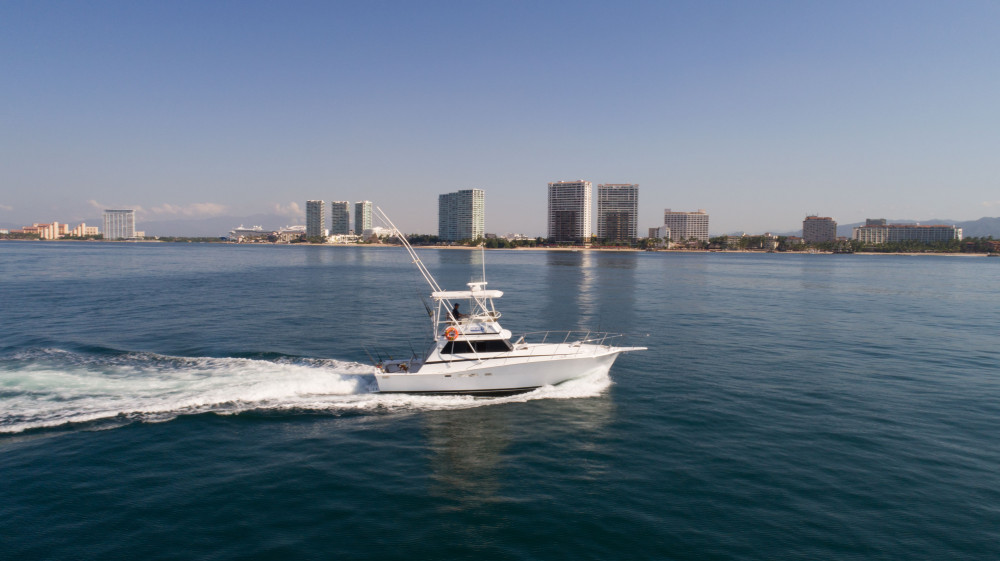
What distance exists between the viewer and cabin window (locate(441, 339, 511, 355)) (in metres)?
19.6

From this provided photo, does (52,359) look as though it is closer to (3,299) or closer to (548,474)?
(548,474)

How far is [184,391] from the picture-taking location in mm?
19438

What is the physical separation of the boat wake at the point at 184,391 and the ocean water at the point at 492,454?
125 mm

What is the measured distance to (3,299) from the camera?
44.5m

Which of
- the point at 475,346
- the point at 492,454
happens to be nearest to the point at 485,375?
the point at 475,346

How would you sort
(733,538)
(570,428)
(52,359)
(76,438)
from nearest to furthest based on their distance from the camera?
(733,538) → (76,438) → (570,428) → (52,359)

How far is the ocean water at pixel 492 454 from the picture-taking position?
35.7 ft

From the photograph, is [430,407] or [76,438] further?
[430,407]

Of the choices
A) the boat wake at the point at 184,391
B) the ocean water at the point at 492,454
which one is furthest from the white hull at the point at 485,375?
the ocean water at the point at 492,454

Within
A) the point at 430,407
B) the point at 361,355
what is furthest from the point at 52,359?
the point at 430,407

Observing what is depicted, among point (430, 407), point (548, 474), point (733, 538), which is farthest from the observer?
point (430, 407)

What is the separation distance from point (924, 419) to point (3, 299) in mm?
64448

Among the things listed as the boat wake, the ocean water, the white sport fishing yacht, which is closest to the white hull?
the white sport fishing yacht

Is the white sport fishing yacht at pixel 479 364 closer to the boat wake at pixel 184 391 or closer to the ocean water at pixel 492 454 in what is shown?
the boat wake at pixel 184 391
